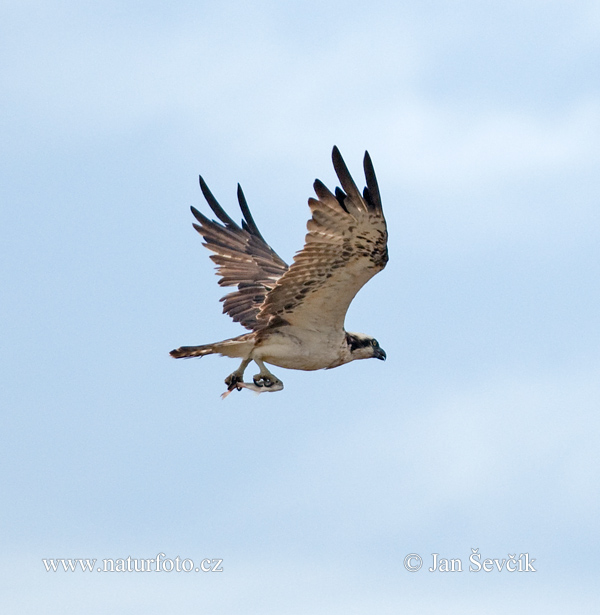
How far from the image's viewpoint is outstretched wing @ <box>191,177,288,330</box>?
1538 centimetres

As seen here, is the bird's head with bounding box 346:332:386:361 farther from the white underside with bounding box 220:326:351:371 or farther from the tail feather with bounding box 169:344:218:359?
the tail feather with bounding box 169:344:218:359

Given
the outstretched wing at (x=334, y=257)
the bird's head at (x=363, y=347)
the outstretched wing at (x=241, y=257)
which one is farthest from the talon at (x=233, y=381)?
the outstretched wing at (x=241, y=257)

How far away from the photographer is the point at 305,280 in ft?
41.2

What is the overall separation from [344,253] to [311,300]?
0.92 metres

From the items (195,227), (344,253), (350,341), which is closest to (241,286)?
(195,227)

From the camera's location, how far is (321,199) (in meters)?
11.8

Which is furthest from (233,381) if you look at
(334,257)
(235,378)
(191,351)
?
(334,257)

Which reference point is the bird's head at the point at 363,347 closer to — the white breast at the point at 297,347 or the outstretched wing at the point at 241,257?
the white breast at the point at 297,347

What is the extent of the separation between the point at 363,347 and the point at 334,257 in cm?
219

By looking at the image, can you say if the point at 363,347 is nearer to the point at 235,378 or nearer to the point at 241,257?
the point at 235,378

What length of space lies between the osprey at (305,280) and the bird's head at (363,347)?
0.01m

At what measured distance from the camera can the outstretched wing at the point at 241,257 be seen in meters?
15.4

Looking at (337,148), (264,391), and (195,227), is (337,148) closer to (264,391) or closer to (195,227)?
(264,391)

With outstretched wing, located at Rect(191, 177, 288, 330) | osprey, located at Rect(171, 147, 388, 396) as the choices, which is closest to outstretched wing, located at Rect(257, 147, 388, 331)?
osprey, located at Rect(171, 147, 388, 396)
